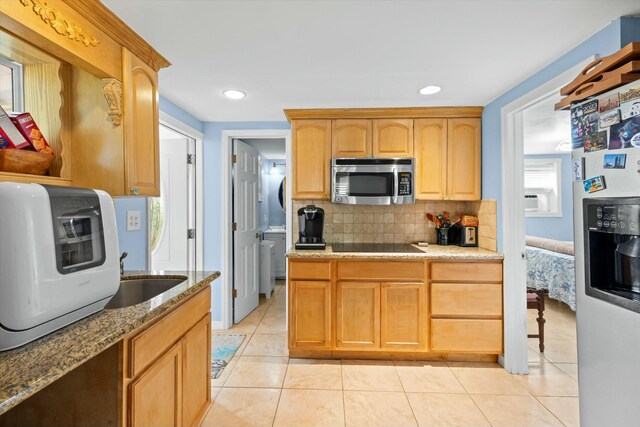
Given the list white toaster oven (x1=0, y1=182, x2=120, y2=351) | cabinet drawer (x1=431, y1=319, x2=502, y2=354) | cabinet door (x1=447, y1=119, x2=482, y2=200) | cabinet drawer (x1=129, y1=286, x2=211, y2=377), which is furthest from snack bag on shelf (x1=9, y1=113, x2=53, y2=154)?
cabinet door (x1=447, y1=119, x2=482, y2=200)

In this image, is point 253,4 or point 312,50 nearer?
point 253,4

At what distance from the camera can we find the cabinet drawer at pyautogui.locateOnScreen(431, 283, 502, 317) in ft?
7.99

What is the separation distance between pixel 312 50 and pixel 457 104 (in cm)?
152

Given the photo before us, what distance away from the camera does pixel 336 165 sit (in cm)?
274

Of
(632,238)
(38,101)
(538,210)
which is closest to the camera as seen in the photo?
Answer: (632,238)

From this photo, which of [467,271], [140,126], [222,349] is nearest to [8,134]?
[140,126]

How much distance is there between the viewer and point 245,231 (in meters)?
3.46

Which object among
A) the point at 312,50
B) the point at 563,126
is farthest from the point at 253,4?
the point at 563,126

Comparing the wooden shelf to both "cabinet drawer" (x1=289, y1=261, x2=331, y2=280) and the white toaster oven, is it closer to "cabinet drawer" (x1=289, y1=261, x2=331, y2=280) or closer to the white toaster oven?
the white toaster oven

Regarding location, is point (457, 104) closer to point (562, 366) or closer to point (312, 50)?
point (312, 50)

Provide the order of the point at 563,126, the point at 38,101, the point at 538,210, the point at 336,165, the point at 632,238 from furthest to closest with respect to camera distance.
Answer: the point at 538,210, the point at 563,126, the point at 336,165, the point at 38,101, the point at 632,238

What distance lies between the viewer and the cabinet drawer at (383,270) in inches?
97.3

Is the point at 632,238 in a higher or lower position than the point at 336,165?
lower

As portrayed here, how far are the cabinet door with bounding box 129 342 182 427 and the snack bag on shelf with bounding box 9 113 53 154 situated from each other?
1037 millimetres
